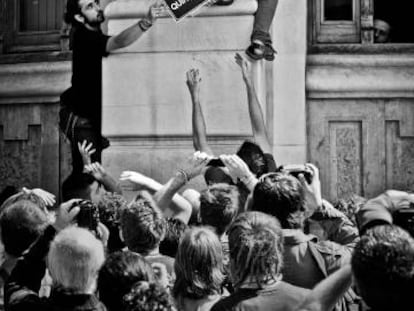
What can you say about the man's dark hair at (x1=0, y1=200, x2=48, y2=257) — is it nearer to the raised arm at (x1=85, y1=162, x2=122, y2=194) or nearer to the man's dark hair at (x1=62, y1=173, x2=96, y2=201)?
the raised arm at (x1=85, y1=162, x2=122, y2=194)

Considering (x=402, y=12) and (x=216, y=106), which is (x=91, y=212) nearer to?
(x=216, y=106)

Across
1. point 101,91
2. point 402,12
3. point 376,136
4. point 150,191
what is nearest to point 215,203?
point 150,191

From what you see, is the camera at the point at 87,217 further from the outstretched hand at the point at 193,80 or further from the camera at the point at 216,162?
the outstretched hand at the point at 193,80

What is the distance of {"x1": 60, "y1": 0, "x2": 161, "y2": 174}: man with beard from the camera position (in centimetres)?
859

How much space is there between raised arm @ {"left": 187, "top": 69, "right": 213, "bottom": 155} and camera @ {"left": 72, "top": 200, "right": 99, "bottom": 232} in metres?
2.41

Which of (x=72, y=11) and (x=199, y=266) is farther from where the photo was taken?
(x=72, y=11)

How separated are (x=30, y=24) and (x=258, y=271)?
23.0 ft

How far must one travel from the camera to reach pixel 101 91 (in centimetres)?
878

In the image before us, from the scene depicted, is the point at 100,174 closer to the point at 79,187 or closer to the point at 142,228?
the point at 79,187

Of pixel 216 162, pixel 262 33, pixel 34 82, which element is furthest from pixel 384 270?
pixel 34 82

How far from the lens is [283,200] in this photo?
456cm

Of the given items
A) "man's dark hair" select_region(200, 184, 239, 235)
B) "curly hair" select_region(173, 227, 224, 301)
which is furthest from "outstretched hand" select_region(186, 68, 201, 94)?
"curly hair" select_region(173, 227, 224, 301)

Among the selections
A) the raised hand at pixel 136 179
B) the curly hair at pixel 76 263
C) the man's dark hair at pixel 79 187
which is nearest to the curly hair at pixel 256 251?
the curly hair at pixel 76 263


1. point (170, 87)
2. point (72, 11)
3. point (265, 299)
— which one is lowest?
point (265, 299)
